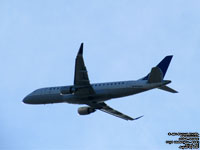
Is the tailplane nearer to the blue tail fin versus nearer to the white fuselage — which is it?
the blue tail fin

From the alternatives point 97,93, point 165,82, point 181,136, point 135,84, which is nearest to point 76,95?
point 97,93

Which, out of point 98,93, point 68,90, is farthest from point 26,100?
point 98,93

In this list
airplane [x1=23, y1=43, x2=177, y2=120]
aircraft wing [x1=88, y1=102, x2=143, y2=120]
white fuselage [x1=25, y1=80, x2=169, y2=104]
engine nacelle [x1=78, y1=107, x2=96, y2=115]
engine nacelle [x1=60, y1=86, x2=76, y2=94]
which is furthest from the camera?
aircraft wing [x1=88, y1=102, x2=143, y2=120]

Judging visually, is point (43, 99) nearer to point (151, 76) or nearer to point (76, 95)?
point (76, 95)

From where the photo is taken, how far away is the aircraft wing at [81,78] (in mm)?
51612

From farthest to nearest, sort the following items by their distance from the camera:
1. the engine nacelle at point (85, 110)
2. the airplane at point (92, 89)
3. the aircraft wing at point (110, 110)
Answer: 1. the aircraft wing at point (110, 110)
2. the engine nacelle at point (85, 110)
3. the airplane at point (92, 89)

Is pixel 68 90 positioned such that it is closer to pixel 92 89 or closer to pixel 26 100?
pixel 92 89

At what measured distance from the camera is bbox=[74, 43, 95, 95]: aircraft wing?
51.6 m

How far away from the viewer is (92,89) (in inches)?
2189

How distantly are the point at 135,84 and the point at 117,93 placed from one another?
2373 millimetres

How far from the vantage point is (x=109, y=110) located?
63438 millimetres

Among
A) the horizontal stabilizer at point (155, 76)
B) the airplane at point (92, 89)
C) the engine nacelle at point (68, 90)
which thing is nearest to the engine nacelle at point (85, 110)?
the airplane at point (92, 89)

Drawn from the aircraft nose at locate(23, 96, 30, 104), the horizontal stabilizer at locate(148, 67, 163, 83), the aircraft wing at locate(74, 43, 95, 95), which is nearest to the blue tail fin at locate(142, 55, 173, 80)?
the horizontal stabilizer at locate(148, 67, 163, 83)

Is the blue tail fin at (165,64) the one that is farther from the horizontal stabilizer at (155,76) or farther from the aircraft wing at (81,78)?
the aircraft wing at (81,78)
